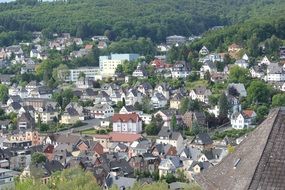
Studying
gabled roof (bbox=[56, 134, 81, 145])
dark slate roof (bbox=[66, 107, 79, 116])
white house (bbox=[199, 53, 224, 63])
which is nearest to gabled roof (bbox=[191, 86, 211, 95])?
dark slate roof (bbox=[66, 107, 79, 116])

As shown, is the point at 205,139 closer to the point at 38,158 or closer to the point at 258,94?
the point at 38,158

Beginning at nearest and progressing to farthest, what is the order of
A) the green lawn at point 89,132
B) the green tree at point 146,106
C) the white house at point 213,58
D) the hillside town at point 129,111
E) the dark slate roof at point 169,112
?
the hillside town at point 129,111, the green lawn at point 89,132, the dark slate roof at point 169,112, the green tree at point 146,106, the white house at point 213,58

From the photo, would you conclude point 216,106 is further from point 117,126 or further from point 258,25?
point 258,25

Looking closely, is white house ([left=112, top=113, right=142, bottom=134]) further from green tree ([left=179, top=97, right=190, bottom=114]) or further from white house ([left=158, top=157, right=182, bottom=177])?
white house ([left=158, top=157, right=182, bottom=177])

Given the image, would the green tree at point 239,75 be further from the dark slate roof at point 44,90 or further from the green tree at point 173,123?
the dark slate roof at point 44,90

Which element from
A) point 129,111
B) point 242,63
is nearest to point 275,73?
point 242,63

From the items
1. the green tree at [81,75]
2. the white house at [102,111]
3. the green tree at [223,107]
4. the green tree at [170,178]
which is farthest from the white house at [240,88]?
the green tree at [170,178]
